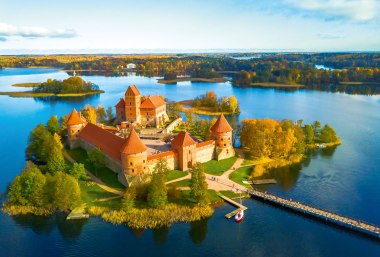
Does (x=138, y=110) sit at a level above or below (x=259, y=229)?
above

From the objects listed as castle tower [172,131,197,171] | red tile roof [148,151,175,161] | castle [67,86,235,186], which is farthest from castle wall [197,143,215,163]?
red tile roof [148,151,175,161]

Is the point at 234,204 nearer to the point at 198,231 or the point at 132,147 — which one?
the point at 198,231

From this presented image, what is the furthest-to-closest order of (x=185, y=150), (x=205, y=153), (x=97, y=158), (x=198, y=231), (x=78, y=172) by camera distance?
(x=205, y=153) < (x=185, y=150) < (x=97, y=158) < (x=78, y=172) < (x=198, y=231)

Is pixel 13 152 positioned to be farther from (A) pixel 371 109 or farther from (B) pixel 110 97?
(A) pixel 371 109

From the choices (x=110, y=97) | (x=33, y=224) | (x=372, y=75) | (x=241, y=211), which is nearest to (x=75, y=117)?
(x=33, y=224)

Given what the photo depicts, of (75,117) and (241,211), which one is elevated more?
(75,117)

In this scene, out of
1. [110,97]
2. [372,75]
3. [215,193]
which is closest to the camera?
[215,193]

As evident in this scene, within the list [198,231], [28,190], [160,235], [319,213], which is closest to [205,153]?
[198,231]
